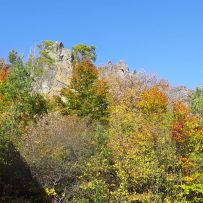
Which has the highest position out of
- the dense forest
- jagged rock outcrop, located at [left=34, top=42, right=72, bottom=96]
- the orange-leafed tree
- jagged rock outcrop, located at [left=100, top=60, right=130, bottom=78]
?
jagged rock outcrop, located at [left=100, top=60, right=130, bottom=78]

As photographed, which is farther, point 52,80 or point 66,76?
point 66,76

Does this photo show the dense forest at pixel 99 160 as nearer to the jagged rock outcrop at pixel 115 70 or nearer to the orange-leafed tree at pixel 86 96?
the orange-leafed tree at pixel 86 96

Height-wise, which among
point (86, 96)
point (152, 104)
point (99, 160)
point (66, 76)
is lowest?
point (99, 160)

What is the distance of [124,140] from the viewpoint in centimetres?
2841

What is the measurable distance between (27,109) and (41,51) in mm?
48456

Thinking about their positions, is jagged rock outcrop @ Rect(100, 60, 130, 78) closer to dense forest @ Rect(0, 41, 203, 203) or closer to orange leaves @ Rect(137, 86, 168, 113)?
orange leaves @ Rect(137, 86, 168, 113)

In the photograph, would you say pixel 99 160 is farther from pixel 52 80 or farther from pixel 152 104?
pixel 52 80

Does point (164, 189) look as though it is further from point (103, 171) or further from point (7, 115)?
point (7, 115)

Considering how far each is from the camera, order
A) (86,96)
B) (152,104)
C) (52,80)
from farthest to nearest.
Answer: (52,80), (152,104), (86,96)

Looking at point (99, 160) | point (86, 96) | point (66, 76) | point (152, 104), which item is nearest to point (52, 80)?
point (66, 76)

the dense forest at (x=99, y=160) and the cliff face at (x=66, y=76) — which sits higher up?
the cliff face at (x=66, y=76)

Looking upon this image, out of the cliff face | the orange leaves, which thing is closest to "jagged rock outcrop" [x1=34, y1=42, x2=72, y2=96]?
the cliff face

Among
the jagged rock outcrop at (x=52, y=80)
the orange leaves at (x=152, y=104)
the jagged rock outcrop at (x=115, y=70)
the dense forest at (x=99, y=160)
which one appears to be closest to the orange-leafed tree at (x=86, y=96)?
the dense forest at (x=99, y=160)

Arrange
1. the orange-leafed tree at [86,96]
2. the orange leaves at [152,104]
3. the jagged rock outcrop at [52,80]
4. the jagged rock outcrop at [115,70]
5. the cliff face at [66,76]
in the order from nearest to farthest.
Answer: the orange-leafed tree at [86,96], the orange leaves at [152,104], the jagged rock outcrop at [52,80], the cliff face at [66,76], the jagged rock outcrop at [115,70]
